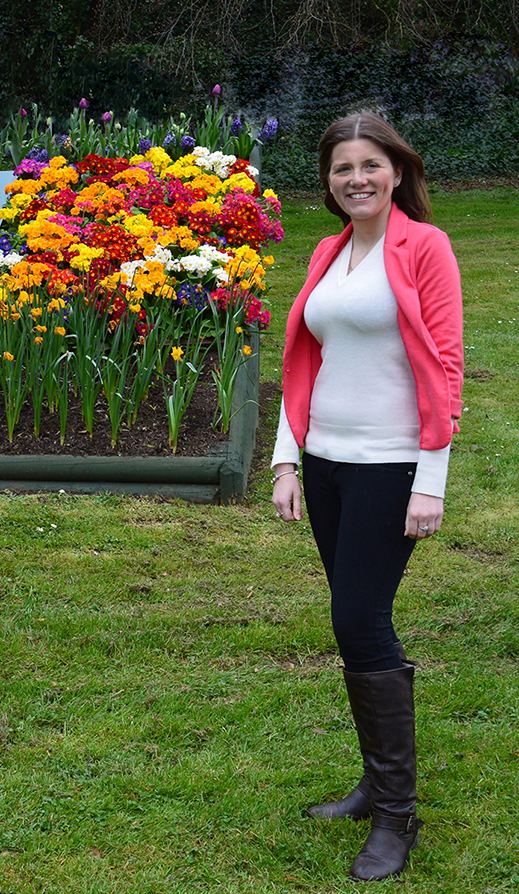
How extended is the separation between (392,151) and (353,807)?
64.8 inches

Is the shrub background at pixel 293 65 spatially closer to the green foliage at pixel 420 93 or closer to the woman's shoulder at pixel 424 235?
the green foliage at pixel 420 93

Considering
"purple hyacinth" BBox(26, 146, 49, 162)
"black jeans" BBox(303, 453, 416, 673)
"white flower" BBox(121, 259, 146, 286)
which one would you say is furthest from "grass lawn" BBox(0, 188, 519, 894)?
"purple hyacinth" BBox(26, 146, 49, 162)

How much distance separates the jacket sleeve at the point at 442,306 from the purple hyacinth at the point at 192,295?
3.79 metres

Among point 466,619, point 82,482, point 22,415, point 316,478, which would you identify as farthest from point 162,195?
point 316,478

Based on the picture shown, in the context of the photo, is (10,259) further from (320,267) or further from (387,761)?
(387,761)

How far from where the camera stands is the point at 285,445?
286 cm

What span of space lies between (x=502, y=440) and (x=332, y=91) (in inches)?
477

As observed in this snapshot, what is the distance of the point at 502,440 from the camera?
6.48 metres

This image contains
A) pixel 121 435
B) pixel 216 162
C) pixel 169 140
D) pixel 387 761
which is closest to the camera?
pixel 387 761

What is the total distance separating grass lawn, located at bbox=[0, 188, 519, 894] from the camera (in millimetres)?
2867

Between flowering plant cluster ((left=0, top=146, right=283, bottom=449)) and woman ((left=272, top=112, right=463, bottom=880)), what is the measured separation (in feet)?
9.48

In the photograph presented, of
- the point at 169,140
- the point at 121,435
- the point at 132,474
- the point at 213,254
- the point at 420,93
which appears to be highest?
the point at 420,93

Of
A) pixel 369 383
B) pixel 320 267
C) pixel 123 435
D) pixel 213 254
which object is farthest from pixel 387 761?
pixel 213 254

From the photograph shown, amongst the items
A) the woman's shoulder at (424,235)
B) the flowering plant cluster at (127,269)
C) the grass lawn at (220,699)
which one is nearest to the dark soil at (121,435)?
the flowering plant cluster at (127,269)
